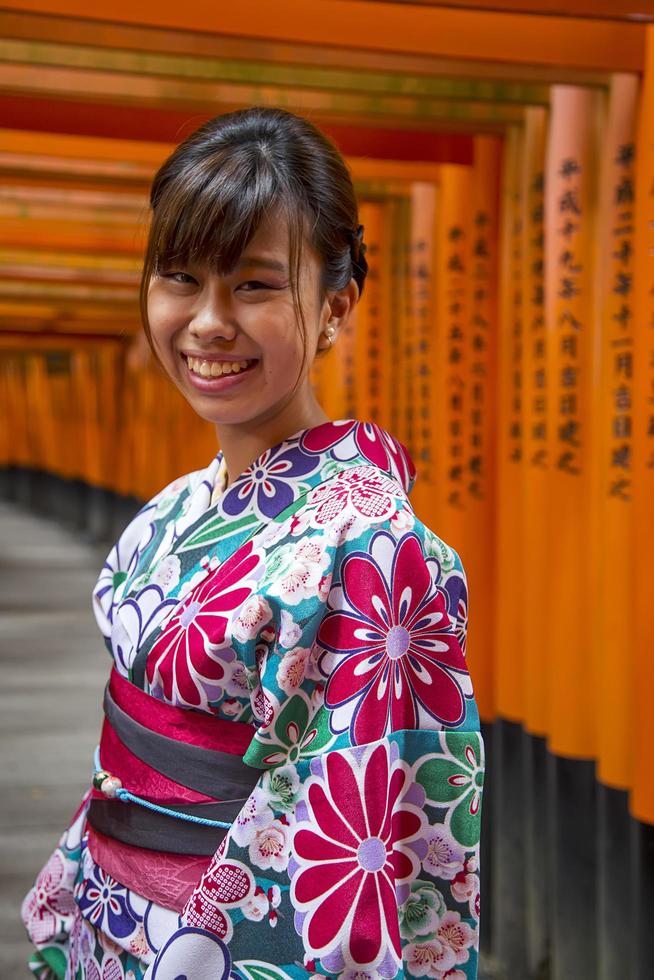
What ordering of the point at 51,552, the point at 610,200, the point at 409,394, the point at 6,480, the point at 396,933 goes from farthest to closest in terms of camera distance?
the point at 6,480 < the point at 51,552 < the point at 409,394 < the point at 610,200 < the point at 396,933

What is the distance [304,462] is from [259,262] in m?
0.31

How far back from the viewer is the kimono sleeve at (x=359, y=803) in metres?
1.38

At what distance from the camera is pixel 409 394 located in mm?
5055

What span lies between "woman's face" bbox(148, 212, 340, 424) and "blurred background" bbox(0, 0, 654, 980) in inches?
40.9

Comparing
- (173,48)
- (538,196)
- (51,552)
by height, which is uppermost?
(173,48)

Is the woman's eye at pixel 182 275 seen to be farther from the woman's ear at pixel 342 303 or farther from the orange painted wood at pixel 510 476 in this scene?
the orange painted wood at pixel 510 476

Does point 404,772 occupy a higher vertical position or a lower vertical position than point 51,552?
higher

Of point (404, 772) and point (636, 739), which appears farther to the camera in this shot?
point (636, 739)

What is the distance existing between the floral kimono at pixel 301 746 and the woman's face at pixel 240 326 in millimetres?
138

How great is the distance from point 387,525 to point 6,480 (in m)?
26.2

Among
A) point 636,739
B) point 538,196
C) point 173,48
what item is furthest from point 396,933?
point 538,196

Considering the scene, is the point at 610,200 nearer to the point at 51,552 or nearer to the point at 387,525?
the point at 387,525

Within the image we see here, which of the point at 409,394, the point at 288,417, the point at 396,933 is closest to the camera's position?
the point at 396,933

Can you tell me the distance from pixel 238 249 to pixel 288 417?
1.01 feet
